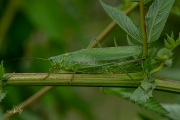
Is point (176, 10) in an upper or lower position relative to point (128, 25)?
upper

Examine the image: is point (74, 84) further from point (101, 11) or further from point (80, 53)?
point (101, 11)

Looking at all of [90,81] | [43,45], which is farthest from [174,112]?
[43,45]

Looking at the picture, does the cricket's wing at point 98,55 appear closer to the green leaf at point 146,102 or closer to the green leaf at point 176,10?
the green leaf at point 146,102

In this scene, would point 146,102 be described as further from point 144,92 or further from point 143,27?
point 143,27

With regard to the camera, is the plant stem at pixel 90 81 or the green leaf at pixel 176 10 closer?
the plant stem at pixel 90 81

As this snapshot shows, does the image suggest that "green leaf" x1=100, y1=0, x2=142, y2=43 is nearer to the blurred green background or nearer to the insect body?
the insect body

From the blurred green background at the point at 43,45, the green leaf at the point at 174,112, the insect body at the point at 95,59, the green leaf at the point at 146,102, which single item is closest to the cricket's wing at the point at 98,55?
the insect body at the point at 95,59

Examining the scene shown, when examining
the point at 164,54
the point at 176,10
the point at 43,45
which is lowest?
the point at 164,54
